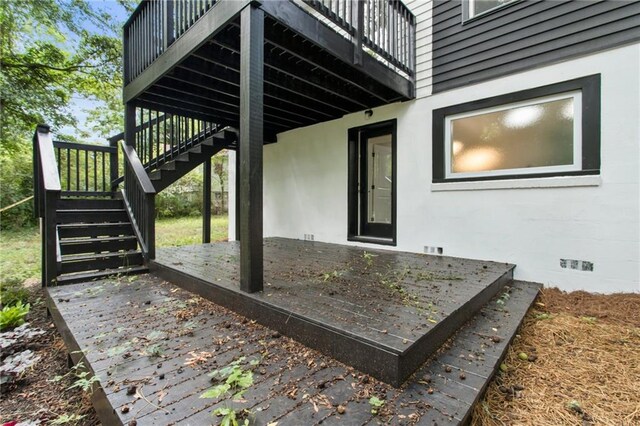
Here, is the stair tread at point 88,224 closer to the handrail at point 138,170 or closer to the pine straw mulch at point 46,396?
the handrail at point 138,170

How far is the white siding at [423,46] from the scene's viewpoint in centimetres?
428

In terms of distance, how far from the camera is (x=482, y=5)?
3.87m

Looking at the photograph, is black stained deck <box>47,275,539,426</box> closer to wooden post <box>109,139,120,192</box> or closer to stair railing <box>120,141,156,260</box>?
stair railing <box>120,141,156,260</box>

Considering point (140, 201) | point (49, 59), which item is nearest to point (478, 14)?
point (140, 201)

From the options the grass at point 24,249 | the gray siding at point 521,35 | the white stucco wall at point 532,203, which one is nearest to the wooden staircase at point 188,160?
the white stucco wall at point 532,203

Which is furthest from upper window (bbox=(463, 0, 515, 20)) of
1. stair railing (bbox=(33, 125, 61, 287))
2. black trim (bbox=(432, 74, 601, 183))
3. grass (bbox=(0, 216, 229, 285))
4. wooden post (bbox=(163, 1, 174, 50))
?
grass (bbox=(0, 216, 229, 285))

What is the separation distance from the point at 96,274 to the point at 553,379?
4315mm

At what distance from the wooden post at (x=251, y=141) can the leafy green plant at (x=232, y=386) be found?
793 mm

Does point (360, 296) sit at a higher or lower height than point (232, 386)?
higher

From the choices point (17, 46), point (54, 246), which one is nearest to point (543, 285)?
point (54, 246)

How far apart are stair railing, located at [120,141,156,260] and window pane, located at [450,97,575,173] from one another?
394 centimetres

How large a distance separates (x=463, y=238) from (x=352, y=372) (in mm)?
2973

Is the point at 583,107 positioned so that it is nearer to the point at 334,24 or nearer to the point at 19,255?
the point at 334,24

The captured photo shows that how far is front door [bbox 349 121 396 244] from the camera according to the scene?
4.97 m
